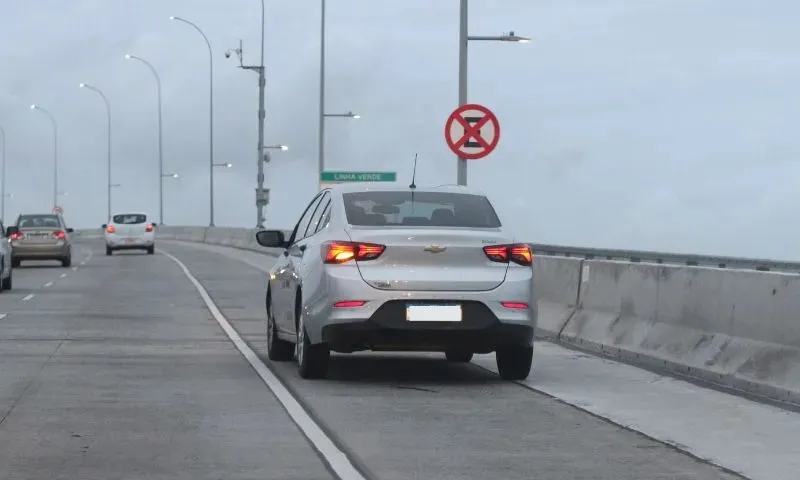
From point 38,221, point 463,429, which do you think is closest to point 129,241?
point 38,221

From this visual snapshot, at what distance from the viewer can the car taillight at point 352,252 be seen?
44.3ft

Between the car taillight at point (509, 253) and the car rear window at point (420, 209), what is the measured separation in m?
0.40

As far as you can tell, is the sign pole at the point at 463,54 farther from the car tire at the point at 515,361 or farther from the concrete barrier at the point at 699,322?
the car tire at the point at 515,361

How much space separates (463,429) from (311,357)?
10.8 ft

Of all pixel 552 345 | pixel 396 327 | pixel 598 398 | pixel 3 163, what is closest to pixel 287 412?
pixel 396 327

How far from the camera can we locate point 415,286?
44.0 ft

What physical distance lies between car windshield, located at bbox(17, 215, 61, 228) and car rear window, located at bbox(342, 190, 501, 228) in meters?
35.2

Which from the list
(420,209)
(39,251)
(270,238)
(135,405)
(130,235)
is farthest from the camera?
(130,235)

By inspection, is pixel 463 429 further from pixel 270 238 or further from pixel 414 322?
pixel 270 238

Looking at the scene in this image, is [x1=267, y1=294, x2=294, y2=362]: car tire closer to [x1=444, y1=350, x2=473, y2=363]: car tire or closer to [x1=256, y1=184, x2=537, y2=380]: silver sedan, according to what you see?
[x1=444, y1=350, x2=473, y2=363]: car tire

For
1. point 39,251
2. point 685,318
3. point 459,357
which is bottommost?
point 39,251

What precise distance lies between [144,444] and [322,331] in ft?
11.9

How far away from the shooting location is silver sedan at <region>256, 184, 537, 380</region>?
13.4 meters

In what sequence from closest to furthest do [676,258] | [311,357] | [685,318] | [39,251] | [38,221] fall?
[311,357] < [685,318] < [39,251] < [38,221] < [676,258]
